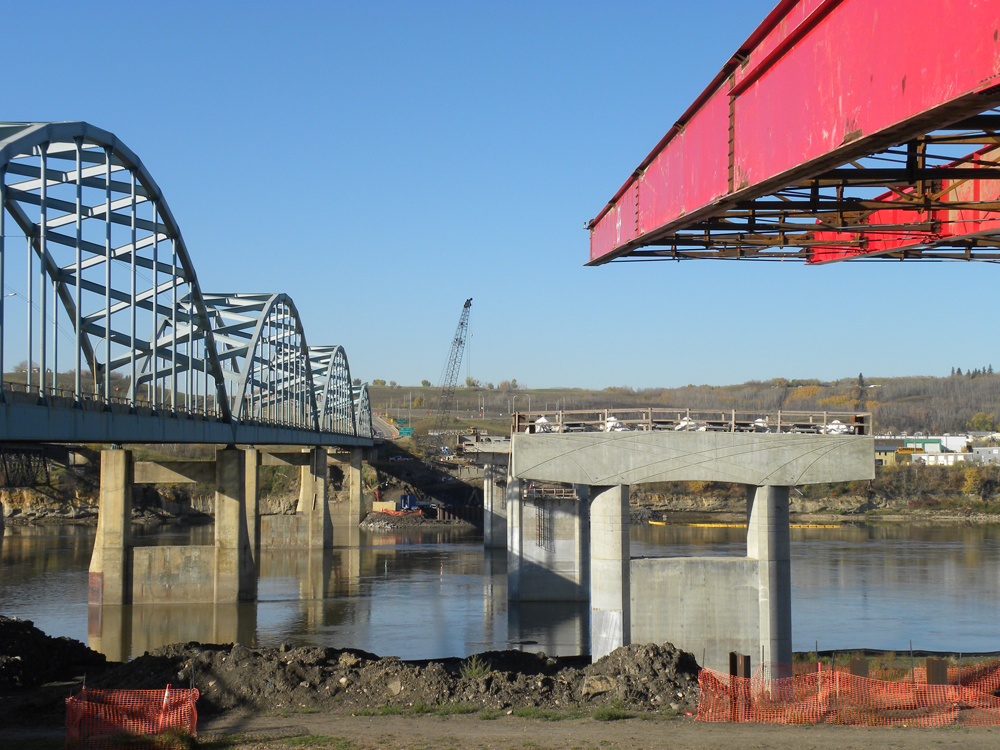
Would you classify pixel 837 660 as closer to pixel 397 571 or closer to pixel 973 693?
pixel 973 693

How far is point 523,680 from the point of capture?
20672 mm

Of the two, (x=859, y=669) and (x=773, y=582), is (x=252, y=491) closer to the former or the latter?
(x=773, y=582)

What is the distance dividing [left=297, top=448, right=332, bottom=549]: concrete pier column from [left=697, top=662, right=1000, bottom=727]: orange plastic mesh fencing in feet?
192

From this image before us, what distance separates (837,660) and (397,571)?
3785cm

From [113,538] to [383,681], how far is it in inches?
1075

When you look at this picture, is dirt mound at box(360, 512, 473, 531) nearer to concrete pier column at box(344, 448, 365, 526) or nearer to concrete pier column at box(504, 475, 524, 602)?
concrete pier column at box(344, 448, 365, 526)

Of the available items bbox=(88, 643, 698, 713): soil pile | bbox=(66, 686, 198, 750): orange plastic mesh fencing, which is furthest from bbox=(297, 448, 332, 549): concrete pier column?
bbox=(66, 686, 198, 750): orange plastic mesh fencing

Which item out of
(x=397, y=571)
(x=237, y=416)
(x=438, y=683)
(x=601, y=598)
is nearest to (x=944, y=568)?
(x=397, y=571)

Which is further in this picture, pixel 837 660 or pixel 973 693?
pixel 837 660

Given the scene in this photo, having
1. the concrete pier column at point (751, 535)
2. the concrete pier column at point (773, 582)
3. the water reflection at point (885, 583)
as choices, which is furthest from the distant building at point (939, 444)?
the concrete pier column at point (773, 582)

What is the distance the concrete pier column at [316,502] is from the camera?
75688 mm

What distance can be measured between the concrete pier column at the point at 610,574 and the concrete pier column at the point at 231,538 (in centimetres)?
2431

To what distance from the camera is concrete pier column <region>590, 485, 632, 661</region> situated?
83.9 feet

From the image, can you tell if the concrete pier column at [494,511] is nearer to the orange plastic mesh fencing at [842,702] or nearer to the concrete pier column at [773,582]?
the concrete pier column at [773,582]
